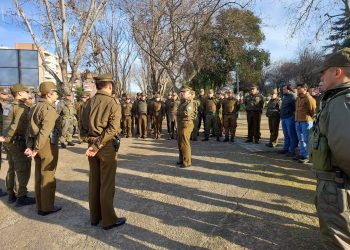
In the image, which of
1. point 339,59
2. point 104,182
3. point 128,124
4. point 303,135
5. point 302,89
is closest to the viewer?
point 339,59

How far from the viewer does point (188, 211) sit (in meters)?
4.77

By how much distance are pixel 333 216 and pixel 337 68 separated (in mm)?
1211

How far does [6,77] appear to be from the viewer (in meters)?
18.4

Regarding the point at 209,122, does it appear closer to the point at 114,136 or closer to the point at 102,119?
the point at 114,136

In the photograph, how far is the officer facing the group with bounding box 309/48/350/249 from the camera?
2375mm

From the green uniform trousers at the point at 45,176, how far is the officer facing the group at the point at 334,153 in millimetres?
3760

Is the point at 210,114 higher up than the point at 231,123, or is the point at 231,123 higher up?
the point at 210,114

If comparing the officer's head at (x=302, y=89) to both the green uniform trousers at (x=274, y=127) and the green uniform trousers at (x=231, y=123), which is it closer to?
the green uniform trousers at (x=274, y=127)

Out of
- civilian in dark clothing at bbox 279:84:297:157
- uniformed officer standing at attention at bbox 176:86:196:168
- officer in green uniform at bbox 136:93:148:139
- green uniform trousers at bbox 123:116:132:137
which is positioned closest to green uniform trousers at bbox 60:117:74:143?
green uniform trousers at bbox 123:116:132:137

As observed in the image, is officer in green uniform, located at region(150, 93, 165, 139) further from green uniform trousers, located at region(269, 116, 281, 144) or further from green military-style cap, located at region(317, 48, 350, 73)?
green military-style cap, located at region(317, 48, 350, 73)

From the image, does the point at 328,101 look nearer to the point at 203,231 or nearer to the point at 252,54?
the point at 203,231

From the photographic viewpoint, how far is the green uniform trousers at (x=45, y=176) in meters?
4.77

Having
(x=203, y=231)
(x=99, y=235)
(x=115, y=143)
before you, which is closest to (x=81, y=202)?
(x=99, y=235)

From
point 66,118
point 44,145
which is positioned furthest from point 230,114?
point 44,145
